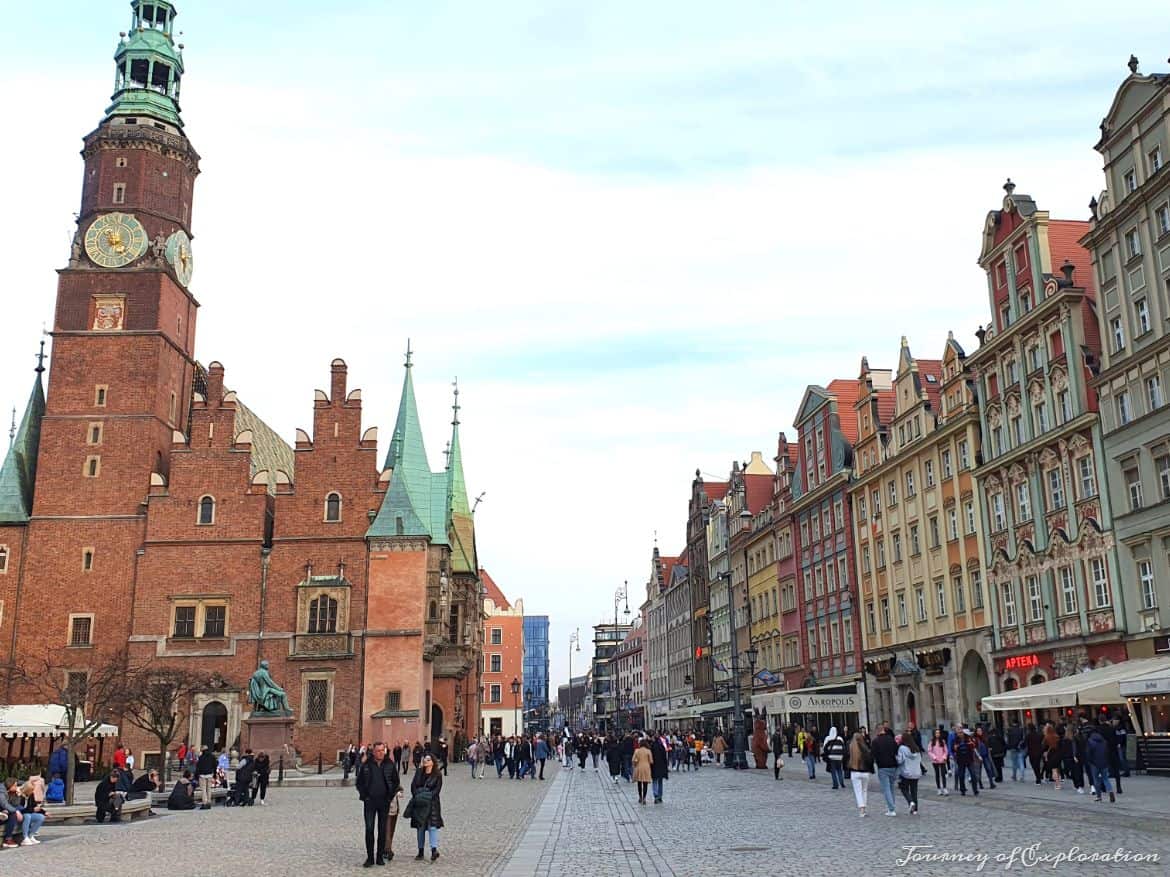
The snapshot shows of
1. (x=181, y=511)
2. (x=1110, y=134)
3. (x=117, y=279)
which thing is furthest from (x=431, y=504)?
(x=1110, y=134)

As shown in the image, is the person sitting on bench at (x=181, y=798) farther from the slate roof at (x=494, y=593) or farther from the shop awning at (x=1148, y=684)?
the slate roof at (x=494, y=593)

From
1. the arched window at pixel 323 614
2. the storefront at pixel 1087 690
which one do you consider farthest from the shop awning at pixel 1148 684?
the arched window at pixel 323 614

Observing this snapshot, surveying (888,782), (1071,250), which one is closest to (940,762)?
(888,782)

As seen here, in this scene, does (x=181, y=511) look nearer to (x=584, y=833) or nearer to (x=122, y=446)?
(x=122, y=446)

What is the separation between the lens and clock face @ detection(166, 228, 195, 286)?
5856cm

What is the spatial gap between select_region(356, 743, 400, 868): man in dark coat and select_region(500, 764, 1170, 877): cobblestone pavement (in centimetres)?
194

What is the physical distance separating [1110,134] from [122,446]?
44533mm

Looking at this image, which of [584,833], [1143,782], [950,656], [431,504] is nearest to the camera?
[584,833]

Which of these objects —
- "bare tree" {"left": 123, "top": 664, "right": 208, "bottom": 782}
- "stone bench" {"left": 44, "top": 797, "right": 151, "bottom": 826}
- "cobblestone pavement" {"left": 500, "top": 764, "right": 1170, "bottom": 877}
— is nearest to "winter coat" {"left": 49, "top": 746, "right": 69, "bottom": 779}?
"bare tree" {"left": 123, "top": 664, "right": 208, "bottom": 782}

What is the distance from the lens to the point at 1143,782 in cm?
2642

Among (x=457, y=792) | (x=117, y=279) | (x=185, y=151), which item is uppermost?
(x=185, y=151)

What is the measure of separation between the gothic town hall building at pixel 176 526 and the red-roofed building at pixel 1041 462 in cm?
2608

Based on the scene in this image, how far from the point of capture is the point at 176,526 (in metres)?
54.4

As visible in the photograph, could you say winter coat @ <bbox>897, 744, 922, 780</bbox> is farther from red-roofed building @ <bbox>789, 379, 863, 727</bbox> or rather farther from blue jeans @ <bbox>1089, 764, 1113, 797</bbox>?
red-roofed building @ <bbox>789, 379, 863, 727</bbox>
